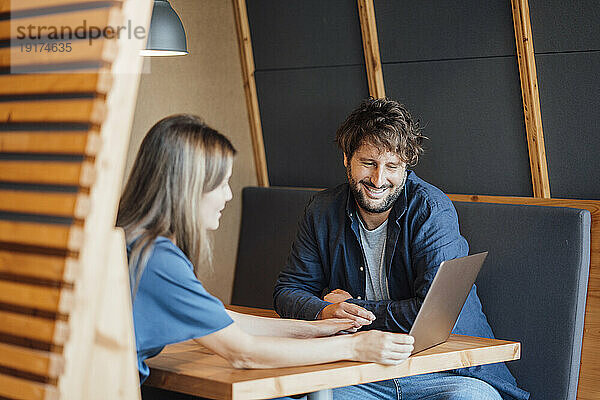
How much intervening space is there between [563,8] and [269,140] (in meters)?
1.70

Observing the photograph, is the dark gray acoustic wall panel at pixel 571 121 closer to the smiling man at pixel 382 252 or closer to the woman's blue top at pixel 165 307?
the smiling man at pixel 382 252

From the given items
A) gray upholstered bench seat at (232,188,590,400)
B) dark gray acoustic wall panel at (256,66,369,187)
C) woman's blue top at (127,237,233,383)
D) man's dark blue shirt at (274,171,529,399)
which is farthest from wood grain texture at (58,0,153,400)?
dark gray acoustic wall panel at (256,66,369,187)

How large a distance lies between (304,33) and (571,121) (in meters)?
1.43

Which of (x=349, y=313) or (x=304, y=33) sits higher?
(x=304, y=33)

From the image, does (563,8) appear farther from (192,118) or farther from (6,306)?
(6,306)

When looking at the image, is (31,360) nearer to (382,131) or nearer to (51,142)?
(51,142)

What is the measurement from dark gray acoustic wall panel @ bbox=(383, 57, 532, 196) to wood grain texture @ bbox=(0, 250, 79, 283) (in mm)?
2178

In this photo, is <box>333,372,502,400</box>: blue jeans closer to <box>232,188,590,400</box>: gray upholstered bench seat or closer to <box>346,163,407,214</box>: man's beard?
<box>232,188,590,400</box>: gray upholstered bench seat

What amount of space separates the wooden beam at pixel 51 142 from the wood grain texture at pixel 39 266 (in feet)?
0.59

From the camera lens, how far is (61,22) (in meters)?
1.34

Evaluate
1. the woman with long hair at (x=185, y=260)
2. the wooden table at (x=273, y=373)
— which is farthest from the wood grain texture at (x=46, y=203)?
the wooden table at (x=273, y=373)

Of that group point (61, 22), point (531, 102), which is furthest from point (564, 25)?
point (61, 22)

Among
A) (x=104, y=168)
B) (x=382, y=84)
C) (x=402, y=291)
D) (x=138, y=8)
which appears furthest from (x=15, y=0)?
(x=382, y=84)

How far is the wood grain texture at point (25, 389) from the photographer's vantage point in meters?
1.30
